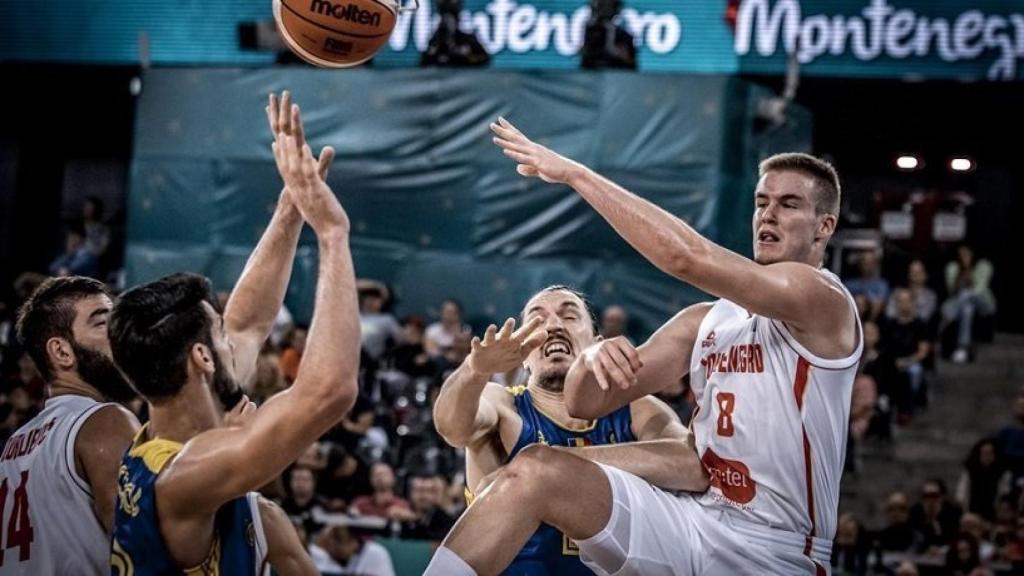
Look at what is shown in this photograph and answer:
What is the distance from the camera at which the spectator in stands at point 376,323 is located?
49.1ft

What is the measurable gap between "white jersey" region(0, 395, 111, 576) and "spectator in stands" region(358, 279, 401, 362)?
925 cm

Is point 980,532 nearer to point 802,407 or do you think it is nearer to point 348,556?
point 348,556

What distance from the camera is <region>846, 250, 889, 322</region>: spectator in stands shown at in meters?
16.2

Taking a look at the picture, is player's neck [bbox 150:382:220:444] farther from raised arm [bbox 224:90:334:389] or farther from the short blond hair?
the short blond hair

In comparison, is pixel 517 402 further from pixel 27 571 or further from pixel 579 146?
pixel 579 146

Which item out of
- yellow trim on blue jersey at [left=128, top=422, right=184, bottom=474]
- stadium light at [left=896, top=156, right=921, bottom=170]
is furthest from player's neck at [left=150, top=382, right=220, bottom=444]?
stadium light at [left=896, top=156, right=921, bottom=170]

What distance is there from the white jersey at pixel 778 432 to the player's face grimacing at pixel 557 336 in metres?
1.39

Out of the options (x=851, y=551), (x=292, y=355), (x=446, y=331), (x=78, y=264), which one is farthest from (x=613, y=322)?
(x=78, y=264)

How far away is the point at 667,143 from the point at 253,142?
463cm

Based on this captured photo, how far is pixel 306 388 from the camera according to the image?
4.30m

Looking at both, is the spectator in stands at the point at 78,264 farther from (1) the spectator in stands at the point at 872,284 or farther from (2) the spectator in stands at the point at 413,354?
(1) the spectator in stands at the point at 872,284

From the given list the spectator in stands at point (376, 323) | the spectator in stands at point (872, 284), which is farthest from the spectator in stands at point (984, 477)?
the spectator in stands at point (376, 323)

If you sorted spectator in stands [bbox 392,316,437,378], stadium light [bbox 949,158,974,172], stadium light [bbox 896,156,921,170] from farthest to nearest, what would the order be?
spectator in stands [bbox 392,316,437,378]
stadium light [bbox 949,158,974,172]
stadium light [bbox 896,156,921,170]

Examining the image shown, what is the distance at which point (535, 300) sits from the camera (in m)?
7.12
